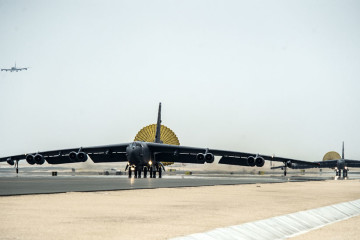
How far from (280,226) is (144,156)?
145 feet

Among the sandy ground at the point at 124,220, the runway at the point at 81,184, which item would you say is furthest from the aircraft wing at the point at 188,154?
the sandy ground at the point at 124,220

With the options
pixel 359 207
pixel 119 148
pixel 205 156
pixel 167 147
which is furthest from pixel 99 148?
pixel 359 207

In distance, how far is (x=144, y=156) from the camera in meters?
56.2

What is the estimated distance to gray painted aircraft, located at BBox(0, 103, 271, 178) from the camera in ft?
185

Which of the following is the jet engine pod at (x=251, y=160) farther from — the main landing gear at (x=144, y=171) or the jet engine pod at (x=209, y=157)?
the main landing gear at (x=144, y=171)

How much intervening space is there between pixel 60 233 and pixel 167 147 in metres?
49.4

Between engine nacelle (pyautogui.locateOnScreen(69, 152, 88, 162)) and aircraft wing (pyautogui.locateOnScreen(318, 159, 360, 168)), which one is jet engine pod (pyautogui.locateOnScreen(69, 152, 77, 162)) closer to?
engine nacelle (pyautogui.locateOnScreen(69, 152, 88, 162))

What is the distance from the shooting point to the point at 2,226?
11.8 meters

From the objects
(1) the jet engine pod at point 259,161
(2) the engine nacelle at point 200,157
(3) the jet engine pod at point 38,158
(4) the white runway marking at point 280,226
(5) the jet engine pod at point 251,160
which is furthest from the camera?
(3) the jet engine pod at point 38,158

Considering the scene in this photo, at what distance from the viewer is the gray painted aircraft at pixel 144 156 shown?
185 ft

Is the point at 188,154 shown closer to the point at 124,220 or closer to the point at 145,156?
the point at 145,156

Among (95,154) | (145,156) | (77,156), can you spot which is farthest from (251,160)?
(77,156)

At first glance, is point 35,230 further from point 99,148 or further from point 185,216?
point 99,148

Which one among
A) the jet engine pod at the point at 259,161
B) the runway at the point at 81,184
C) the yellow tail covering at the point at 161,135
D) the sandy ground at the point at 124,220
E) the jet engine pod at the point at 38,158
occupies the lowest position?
the runway at the point at 81,184
